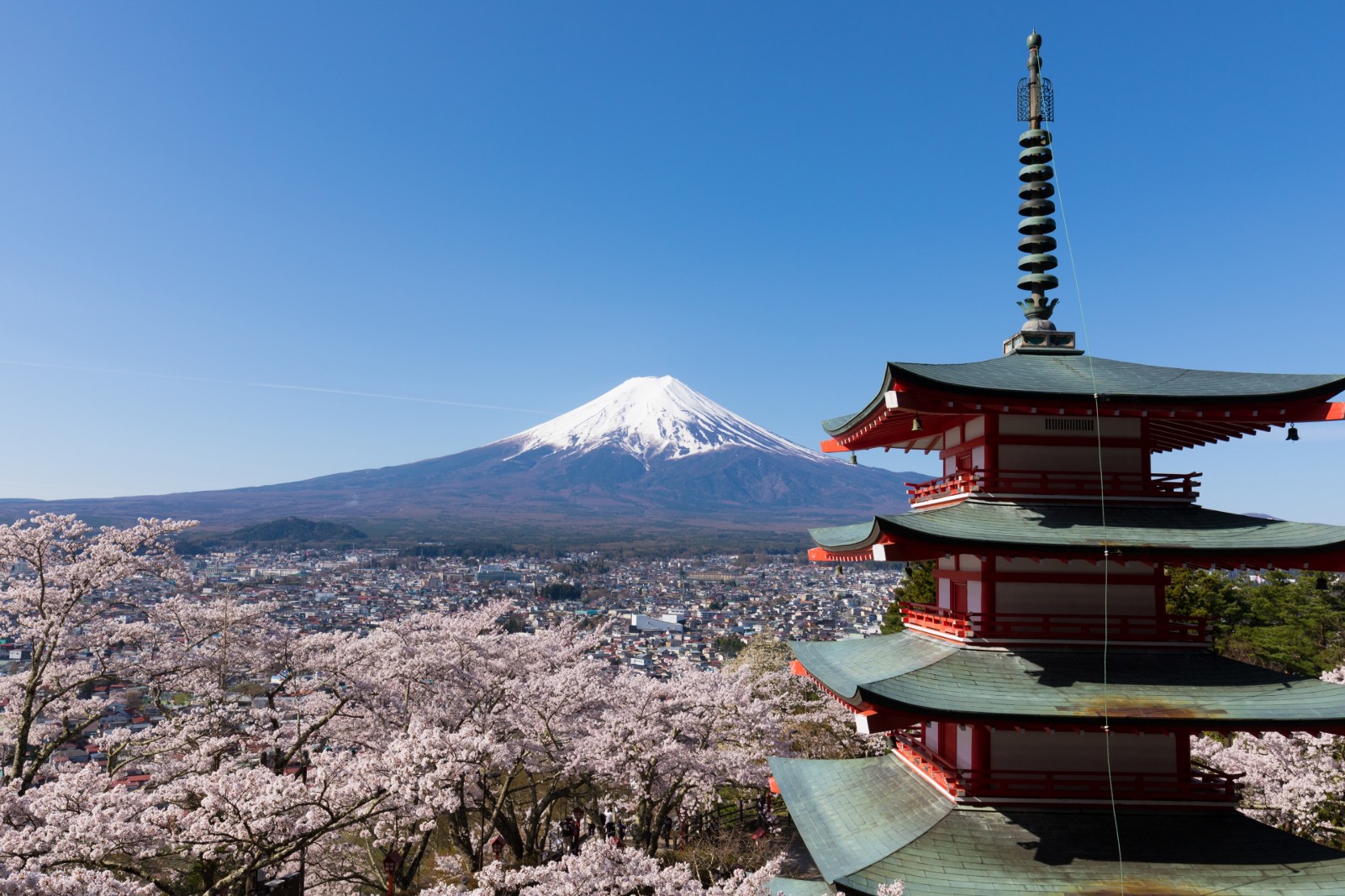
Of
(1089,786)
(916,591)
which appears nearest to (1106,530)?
(1089,786)

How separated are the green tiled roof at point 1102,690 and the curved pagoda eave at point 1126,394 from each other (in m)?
2.71

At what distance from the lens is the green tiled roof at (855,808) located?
8.39 meters

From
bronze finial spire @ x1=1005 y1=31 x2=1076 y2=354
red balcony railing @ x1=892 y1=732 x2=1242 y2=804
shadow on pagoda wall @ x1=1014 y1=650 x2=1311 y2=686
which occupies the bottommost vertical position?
red balcony railing @ x1=892 y1=732 x2=1242 y2=804

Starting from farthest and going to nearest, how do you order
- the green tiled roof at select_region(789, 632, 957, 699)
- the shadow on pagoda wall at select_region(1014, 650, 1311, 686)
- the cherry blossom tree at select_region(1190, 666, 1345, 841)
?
the cherry blossom tree at select_region(1190, 666, 1345, 841), the green tiled roof at select_region(789, 632, 957, 699), the shadow on pagoda wall at select_region(1014, 650, 1311, 686)

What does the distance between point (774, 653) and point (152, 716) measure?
21.8m

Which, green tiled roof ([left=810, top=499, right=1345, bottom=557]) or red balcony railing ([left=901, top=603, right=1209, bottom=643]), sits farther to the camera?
red balcony railing ([left=901, top=603, right=1209, bottom=643])

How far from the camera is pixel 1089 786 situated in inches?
335

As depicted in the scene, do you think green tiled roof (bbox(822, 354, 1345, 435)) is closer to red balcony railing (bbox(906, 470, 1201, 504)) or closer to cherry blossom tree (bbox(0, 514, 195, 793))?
red balcony railing (bbox(906, 470, 1201, 504))

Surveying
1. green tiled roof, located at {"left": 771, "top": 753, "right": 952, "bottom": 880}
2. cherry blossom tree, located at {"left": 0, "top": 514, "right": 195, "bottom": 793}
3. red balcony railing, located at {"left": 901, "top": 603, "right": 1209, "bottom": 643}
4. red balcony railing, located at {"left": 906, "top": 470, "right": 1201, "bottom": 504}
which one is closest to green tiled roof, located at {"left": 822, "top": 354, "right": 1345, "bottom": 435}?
red balcony railing, located at {"left": 906, "top": 470, "right": 1201, "bottom": 504}

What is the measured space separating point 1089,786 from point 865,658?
9.82 ft

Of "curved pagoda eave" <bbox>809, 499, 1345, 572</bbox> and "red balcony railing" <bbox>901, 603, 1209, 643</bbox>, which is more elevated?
"curved pagoda eave" <bbox>809, 499, 1345, 572</bbox>

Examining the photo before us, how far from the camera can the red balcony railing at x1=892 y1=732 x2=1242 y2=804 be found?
8.49 m

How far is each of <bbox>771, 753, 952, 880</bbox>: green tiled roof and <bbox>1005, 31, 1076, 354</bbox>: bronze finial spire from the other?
19.5 feet

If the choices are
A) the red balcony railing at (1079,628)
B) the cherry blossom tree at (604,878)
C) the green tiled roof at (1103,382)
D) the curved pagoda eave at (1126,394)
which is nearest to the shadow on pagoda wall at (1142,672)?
the red balcony railing at (1079,628)
